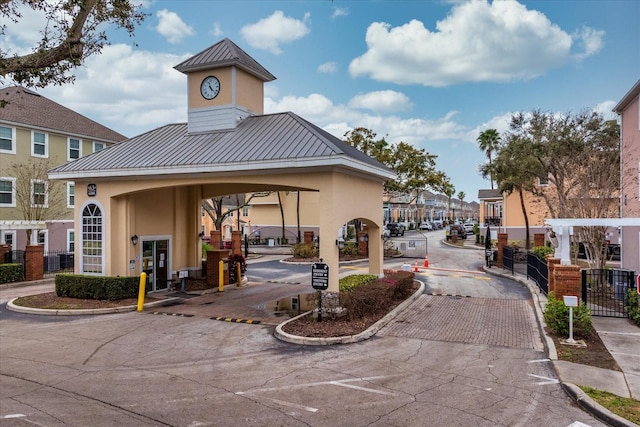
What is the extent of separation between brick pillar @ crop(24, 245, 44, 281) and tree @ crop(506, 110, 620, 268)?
26.1 meters

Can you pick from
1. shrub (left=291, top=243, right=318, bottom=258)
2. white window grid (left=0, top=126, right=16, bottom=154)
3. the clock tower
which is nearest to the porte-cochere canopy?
the clock tower

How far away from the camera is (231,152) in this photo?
48.9ft

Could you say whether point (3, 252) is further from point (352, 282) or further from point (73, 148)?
point (352, 282)

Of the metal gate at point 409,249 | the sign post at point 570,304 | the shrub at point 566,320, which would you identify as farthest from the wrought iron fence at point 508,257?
the sign post at point 570,304

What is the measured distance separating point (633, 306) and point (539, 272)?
19.9 ft

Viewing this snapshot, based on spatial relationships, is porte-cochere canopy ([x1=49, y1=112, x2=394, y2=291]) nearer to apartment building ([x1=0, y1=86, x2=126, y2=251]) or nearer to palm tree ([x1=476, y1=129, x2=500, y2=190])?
apartment building ([x1=0, y1=86, x2=126, y2=251])

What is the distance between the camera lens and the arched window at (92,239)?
17125 mm

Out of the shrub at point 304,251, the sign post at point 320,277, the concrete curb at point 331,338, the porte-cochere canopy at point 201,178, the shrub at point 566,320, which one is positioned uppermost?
the porte-cochere canopy at point 201,178

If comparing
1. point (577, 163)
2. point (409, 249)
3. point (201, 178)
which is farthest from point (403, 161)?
point (201, 178)

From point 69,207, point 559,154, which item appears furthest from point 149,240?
point 559,154

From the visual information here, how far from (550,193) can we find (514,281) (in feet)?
52.1

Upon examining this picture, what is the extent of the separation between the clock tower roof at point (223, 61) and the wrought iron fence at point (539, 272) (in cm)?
1388

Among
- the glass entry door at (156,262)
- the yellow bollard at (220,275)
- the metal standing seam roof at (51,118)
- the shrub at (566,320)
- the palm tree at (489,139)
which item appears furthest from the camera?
the palm tree at (489,139)

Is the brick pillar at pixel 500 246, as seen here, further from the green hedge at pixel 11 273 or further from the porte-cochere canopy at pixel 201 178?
the green hedge at pixel 11 273
